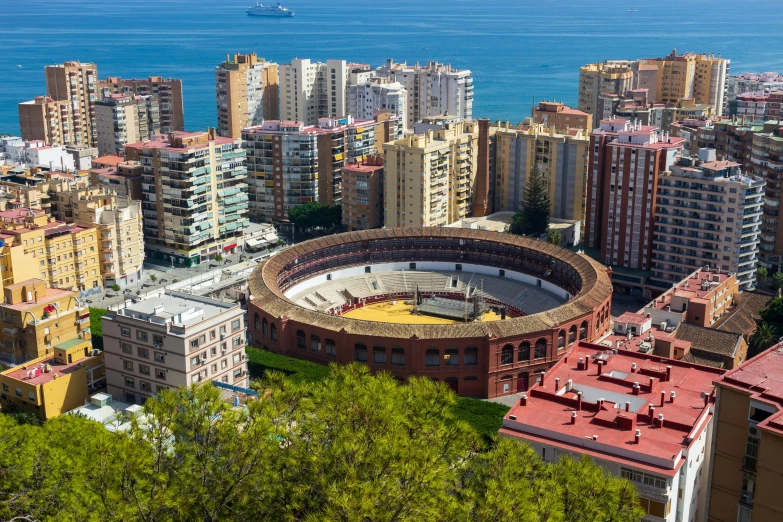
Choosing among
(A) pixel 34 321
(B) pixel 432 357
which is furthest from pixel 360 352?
(A) pixel 34 321

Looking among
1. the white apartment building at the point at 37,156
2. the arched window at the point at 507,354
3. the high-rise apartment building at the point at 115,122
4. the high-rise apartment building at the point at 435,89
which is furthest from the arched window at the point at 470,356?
the high-rise apartment building at the point at 435,89

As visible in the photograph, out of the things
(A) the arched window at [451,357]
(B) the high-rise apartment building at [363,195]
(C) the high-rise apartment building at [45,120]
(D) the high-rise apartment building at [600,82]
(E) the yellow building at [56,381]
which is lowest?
(A) the arched window at [451,357]

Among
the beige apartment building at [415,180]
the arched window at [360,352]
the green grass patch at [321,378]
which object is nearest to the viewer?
the green grass patch at [321,378]

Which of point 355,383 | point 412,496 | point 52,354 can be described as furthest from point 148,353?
point 412,496

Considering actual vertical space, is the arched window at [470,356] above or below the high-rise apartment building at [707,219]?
below

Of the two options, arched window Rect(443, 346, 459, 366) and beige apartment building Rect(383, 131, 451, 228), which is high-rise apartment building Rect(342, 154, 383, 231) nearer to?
beige apartment building Rect(383, 131, 451, 228)

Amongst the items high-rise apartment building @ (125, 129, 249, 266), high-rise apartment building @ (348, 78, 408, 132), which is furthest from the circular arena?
high-rise apartment building @ (348, 78, 408, 132)

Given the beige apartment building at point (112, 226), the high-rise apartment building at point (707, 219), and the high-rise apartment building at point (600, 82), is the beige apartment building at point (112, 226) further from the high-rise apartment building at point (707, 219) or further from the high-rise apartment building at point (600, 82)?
the high-rise apartment building at point (600, 82)
